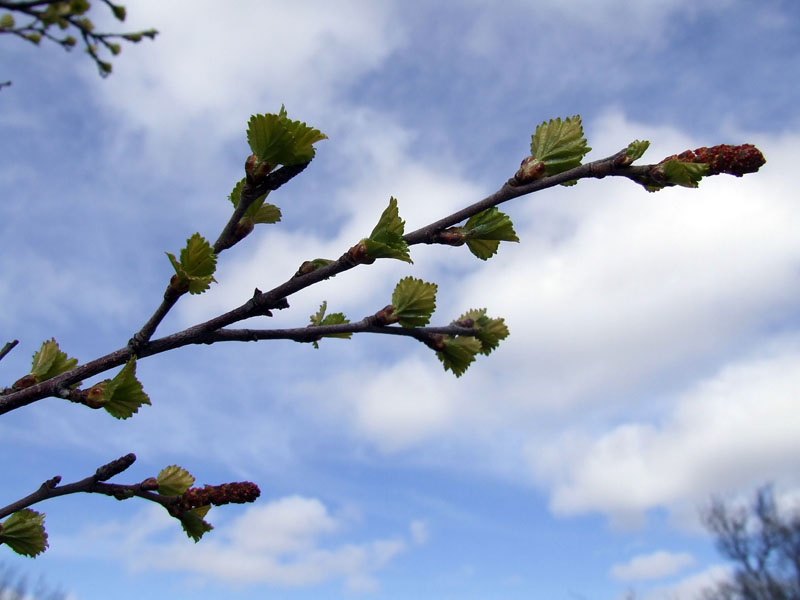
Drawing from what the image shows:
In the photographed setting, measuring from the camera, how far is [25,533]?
180 cm

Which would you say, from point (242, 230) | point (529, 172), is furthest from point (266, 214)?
point (529, 172)

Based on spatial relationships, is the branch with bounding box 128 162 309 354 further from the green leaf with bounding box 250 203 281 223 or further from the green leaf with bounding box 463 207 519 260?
the green leaf with bounding box 463 207 519 260

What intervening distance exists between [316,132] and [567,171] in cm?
67

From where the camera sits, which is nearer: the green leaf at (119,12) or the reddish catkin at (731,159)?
the green leaf at (119,12)

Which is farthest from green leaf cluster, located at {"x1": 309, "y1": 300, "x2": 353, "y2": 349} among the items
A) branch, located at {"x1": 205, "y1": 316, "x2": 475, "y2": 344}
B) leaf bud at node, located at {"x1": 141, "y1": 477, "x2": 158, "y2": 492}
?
leaf bud at node, located at {"x1": 141, "y1": 477, "x2": 158, "y2": 492}

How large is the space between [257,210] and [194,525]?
0.86 metres

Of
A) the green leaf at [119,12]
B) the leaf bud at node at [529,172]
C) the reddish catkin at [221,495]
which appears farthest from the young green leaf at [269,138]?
the reddish catkin at [221,495]

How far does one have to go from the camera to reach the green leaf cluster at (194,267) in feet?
4.64

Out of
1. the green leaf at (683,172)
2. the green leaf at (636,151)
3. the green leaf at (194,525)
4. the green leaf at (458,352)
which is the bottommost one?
the green leaf at (194,525)

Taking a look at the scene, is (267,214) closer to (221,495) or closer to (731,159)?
(221,495)

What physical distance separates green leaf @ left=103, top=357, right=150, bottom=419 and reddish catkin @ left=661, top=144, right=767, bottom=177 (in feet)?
4.66

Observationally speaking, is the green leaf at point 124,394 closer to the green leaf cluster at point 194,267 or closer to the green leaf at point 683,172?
the green leaf cluster at point 194,267

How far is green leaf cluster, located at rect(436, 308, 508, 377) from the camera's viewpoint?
5.30 ft

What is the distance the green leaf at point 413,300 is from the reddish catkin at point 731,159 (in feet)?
2.35
